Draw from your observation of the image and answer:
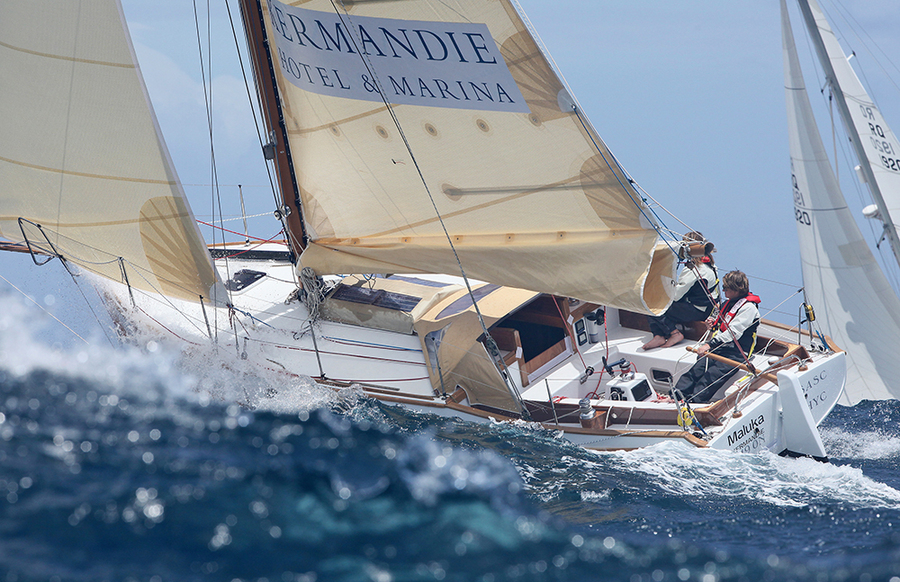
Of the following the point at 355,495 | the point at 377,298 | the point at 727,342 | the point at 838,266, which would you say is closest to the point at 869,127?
the point at 838,266

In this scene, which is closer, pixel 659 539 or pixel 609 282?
pixel 659 539

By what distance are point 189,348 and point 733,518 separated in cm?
515

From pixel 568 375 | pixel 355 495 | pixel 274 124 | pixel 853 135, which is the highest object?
pixel 274 124

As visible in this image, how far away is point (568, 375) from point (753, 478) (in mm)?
2033

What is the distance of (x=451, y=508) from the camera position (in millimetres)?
5246

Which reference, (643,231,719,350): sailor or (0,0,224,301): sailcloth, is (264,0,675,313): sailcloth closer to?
(643,231,719,350): sailor

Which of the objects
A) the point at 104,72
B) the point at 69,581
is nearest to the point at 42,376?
the point at 104,72

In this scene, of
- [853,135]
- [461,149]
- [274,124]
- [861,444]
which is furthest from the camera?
[274,124]

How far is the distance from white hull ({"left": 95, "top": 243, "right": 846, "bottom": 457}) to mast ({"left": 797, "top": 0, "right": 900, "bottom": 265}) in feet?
4.39

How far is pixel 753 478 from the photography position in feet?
20.1

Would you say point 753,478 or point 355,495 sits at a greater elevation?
point 355,495

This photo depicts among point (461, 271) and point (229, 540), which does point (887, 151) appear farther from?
point (229, 540)

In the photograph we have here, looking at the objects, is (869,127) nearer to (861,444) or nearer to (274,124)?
(861,444)

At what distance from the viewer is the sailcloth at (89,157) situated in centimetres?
708
